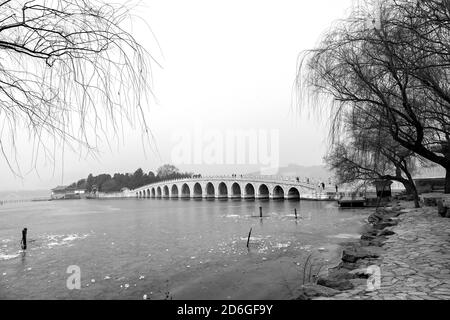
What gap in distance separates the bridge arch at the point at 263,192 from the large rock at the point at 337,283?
94.0 metres

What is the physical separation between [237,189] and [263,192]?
17.4 m

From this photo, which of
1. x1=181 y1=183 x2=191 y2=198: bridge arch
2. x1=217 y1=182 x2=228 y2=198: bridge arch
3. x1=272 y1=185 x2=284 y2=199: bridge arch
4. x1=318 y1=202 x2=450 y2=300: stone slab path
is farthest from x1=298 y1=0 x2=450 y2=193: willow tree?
x1=181 y1=183 x2=191 y2=198: bridge arch

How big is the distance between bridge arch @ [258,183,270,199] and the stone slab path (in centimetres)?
8886

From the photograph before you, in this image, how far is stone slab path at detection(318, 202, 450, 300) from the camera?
21.1 feet

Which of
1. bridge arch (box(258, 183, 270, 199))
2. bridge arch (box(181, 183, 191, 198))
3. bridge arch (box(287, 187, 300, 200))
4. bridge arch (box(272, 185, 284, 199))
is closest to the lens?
bridge arch (box(287, 187, 300, 200))

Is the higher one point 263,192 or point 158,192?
point 263,192

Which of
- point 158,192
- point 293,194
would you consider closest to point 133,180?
point 158,192

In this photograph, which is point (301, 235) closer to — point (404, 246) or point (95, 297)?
point (404, 246)

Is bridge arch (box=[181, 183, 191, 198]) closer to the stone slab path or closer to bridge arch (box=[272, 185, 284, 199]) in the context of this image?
bridge arch (box=[272, 185, 284, 199])

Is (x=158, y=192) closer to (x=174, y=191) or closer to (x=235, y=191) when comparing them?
(x=174, y=191)

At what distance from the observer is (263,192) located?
104 meters

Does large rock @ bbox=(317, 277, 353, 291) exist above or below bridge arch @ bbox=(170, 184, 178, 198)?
above

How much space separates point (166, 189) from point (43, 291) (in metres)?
143
